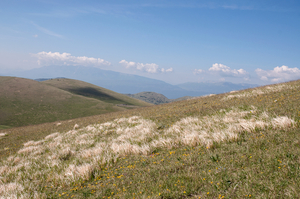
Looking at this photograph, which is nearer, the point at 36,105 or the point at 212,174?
the point at 212,174

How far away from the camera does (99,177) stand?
5066mm

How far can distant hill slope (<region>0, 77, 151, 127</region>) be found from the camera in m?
64.5

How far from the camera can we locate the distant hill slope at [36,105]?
211 feet

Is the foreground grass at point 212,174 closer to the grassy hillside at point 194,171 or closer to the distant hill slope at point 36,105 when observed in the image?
the grassy hillside at point 194,171

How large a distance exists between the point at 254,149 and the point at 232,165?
1.08 meters

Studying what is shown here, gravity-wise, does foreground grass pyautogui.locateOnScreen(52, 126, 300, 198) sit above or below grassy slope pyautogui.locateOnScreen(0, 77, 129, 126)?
above

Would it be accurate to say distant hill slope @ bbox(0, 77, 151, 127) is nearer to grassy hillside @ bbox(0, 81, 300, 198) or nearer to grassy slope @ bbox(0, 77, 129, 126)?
grassy slope @ bbox(0, 77, 129, 126)

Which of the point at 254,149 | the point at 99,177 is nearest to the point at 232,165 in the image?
the point at 254,149

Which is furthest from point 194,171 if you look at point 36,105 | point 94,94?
point 94,94

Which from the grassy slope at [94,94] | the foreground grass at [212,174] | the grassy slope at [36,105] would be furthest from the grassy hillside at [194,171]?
the grassy slope at [94,94]

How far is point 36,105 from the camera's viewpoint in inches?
2977

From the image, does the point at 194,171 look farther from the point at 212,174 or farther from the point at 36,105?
the point at 36,105

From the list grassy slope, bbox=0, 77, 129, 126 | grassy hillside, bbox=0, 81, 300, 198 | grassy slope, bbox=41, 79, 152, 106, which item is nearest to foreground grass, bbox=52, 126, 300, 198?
grassy hillside, bbox=0, 81, 300, 198

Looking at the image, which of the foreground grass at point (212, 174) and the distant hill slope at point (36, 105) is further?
the distant hill slope at point (36, 105)
